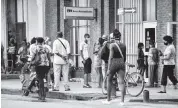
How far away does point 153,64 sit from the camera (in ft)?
59.4

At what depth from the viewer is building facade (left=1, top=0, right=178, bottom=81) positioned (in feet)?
58.8

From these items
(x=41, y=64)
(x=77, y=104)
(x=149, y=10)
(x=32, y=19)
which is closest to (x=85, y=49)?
(x=149, y=10)

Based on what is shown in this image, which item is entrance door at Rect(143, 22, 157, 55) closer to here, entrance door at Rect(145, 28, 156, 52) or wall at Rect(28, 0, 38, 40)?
entrance door at Rect(145, 28, 156, 52)

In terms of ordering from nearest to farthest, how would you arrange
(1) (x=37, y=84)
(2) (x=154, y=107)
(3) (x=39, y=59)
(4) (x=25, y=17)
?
1. (2) (x=154, y=107)
2. (3) (x=39, y=59)
3. (1) (x=37, y=84)
4. (4) (x=25, y=17)

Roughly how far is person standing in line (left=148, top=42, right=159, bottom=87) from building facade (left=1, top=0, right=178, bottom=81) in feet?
0.91

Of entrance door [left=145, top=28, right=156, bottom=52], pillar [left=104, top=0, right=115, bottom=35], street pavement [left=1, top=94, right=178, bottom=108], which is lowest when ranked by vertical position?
street pavement [left=1, top=94, right=178, bottom=108]

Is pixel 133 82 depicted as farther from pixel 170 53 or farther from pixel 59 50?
pixel 59 50

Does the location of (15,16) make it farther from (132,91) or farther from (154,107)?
(154,107)

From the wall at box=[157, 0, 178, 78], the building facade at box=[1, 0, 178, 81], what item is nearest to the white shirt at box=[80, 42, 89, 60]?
the building facade at box=[1, 0, 178, 81]

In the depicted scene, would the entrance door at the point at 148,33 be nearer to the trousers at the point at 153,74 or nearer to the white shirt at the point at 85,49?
the trousers at the point at 153,74

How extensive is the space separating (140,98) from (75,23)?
922cm

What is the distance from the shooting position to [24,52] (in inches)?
873

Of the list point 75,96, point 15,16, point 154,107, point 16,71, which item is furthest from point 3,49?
A: point 154,107

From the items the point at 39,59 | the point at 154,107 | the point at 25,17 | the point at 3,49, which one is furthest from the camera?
the point at 25,17
